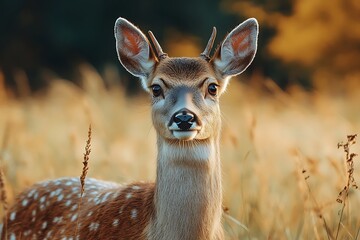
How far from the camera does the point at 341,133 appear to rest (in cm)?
977

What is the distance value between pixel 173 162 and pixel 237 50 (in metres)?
0.88

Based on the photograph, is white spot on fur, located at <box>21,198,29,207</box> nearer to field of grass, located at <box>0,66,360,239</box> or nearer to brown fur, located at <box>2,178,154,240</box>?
brown fur, located at <box>2,178,154,240</box>

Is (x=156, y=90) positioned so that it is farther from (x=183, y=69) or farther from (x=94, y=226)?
(x=94, y=226)

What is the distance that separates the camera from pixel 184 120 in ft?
13.8

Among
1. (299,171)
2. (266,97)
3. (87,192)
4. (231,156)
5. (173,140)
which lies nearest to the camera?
(173,140)

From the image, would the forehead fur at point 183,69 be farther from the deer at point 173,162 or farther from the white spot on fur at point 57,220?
the white spot on fur at point 57,220

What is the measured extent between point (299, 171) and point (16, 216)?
182 centimetres

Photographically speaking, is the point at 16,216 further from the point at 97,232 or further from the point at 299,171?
the point at 299,171

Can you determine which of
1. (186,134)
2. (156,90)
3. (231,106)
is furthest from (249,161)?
(231,106)

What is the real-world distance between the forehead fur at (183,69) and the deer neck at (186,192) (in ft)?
1.18

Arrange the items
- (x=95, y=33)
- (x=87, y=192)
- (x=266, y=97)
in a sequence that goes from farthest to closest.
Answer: (x=95, y=33) → (x=266, y=97) → (x=87, y=192)

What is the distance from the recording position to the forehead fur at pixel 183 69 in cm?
464

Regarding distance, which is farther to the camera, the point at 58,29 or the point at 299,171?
the point at 58,29

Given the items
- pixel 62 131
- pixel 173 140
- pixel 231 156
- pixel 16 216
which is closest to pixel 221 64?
pixel 173 140
